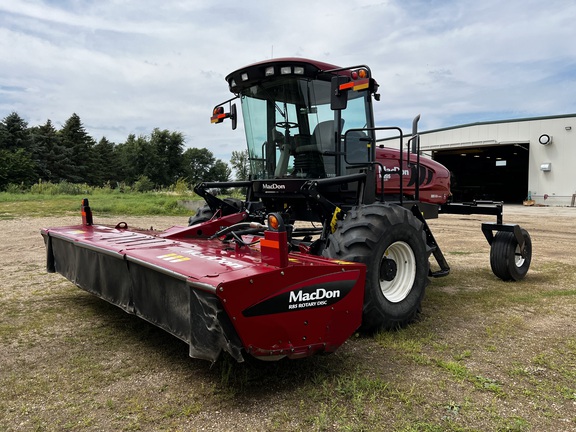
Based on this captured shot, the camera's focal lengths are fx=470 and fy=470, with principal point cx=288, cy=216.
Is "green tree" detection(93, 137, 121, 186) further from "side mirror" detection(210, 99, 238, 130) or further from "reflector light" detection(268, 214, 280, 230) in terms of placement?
"reflector light" detection(268, 214, 280, 230)

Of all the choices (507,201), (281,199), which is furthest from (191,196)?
(507,201)

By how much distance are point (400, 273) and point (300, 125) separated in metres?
1.88

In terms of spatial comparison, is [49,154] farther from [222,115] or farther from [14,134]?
[222,115]

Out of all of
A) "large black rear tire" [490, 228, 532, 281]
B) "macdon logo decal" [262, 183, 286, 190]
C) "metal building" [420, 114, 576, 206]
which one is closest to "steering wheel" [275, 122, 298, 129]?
"macdon logo decal" [262, 183, 286, 190]

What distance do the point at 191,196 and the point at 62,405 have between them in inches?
839

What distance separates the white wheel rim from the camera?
4.38 meters

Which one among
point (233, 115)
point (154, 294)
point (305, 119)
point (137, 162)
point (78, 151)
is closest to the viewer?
point (154, 294)

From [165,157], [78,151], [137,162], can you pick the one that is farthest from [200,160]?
[78,151]

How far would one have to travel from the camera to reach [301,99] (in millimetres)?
4969

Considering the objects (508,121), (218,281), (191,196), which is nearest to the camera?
(218,281)

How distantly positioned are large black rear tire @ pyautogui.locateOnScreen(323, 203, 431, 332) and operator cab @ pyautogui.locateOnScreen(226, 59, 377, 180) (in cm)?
95

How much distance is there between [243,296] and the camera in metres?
2.78

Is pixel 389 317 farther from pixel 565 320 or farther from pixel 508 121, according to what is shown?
pixel 508 121

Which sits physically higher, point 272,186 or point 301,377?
point 272,186
